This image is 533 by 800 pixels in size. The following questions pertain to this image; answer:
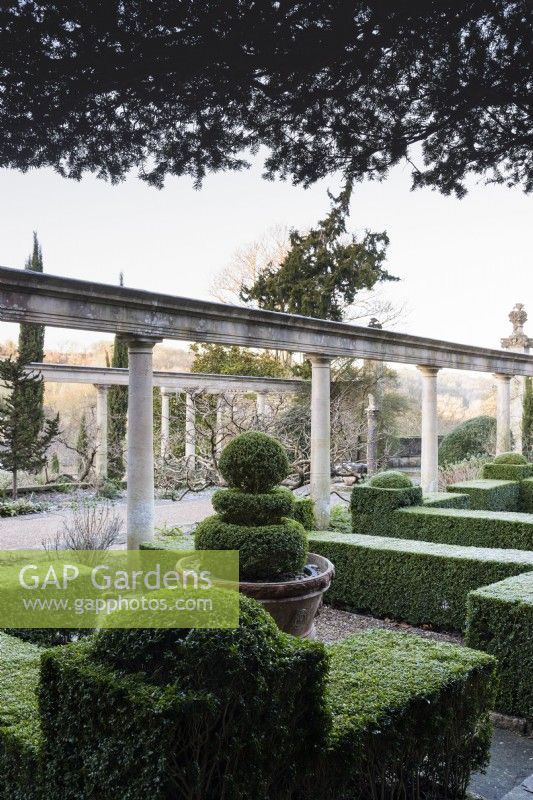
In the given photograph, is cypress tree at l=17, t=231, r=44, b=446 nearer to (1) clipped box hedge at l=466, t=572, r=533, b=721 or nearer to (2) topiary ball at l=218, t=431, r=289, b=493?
(2) topiary ball at l=218, t=431, r=289, b=493

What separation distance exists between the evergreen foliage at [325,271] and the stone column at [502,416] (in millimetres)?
6730

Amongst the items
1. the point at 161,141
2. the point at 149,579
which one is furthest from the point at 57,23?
the point at 149,579

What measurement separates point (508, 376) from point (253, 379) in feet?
24.7

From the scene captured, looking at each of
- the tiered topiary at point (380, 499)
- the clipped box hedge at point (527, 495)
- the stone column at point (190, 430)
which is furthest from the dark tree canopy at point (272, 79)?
the clipped box hedge at point (527, 495)

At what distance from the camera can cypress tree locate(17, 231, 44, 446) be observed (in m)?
16.2

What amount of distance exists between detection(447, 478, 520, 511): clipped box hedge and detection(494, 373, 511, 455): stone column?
3193 mm

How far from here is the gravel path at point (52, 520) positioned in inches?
464

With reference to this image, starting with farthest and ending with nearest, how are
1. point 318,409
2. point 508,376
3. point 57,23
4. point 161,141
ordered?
1. point 508,376
2. point 318,409
3. point 161,141
4. point 57,23

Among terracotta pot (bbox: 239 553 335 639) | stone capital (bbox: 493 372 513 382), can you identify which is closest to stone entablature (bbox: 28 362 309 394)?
stone capital (bbox: 493 372 513 382)

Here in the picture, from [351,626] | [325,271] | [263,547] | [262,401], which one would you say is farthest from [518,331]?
[263,547]

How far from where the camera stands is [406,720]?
3.29 meters

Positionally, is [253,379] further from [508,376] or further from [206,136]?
[206,136]

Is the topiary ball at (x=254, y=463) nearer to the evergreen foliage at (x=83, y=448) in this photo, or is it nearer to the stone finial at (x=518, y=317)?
the evergreen foliage at (x=83, y=448)

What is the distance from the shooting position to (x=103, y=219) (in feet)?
25.7
